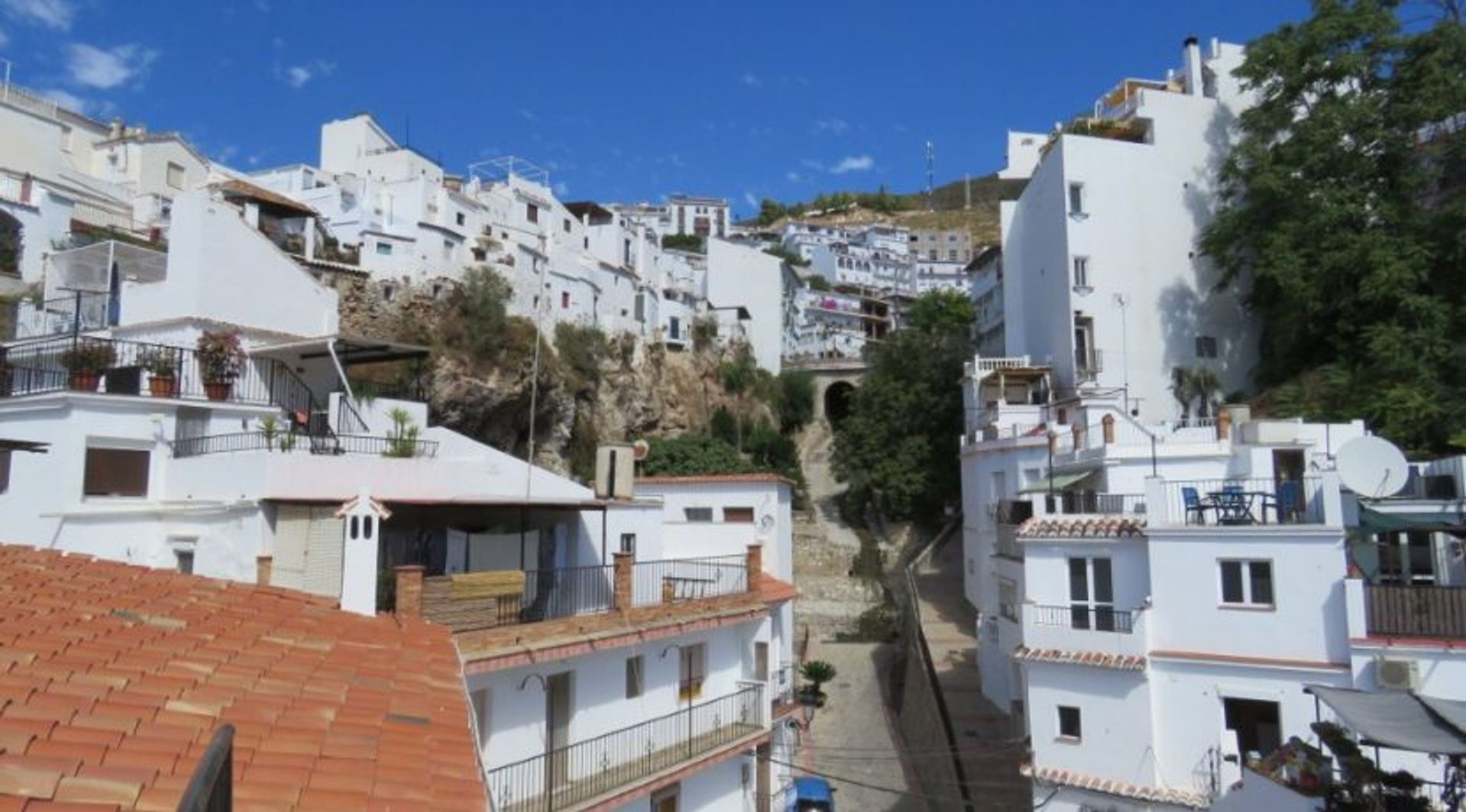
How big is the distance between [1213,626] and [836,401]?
5121 cm

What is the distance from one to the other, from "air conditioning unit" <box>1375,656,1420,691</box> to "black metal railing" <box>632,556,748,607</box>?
11.8 meters

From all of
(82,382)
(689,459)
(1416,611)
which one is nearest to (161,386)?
(82,382)

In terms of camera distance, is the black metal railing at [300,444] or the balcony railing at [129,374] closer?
the black metal railing at [300,444]

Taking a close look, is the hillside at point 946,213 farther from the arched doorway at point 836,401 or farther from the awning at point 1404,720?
the awning at point 1404,720

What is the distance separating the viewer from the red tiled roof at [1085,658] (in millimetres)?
17641

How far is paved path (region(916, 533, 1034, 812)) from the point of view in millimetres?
22344

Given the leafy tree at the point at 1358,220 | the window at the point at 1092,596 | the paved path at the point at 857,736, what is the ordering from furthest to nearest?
1. the leafy tree at the point at 1358,220
2. the paved path at the point at 857,736
3. the window at the point at 1092,596

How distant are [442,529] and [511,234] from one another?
39092 millimetres

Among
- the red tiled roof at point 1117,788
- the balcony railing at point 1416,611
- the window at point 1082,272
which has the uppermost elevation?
the window at point 1082,272

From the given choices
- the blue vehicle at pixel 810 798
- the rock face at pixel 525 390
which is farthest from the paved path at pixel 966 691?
the rock face at pixel 525 390

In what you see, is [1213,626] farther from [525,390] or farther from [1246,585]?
[525,390]

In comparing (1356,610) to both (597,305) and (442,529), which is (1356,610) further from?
(597,305)

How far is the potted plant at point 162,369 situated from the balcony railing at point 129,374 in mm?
14

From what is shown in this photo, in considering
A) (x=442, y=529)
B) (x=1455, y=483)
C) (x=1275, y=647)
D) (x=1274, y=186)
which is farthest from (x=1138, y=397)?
(x=442, y=529)
